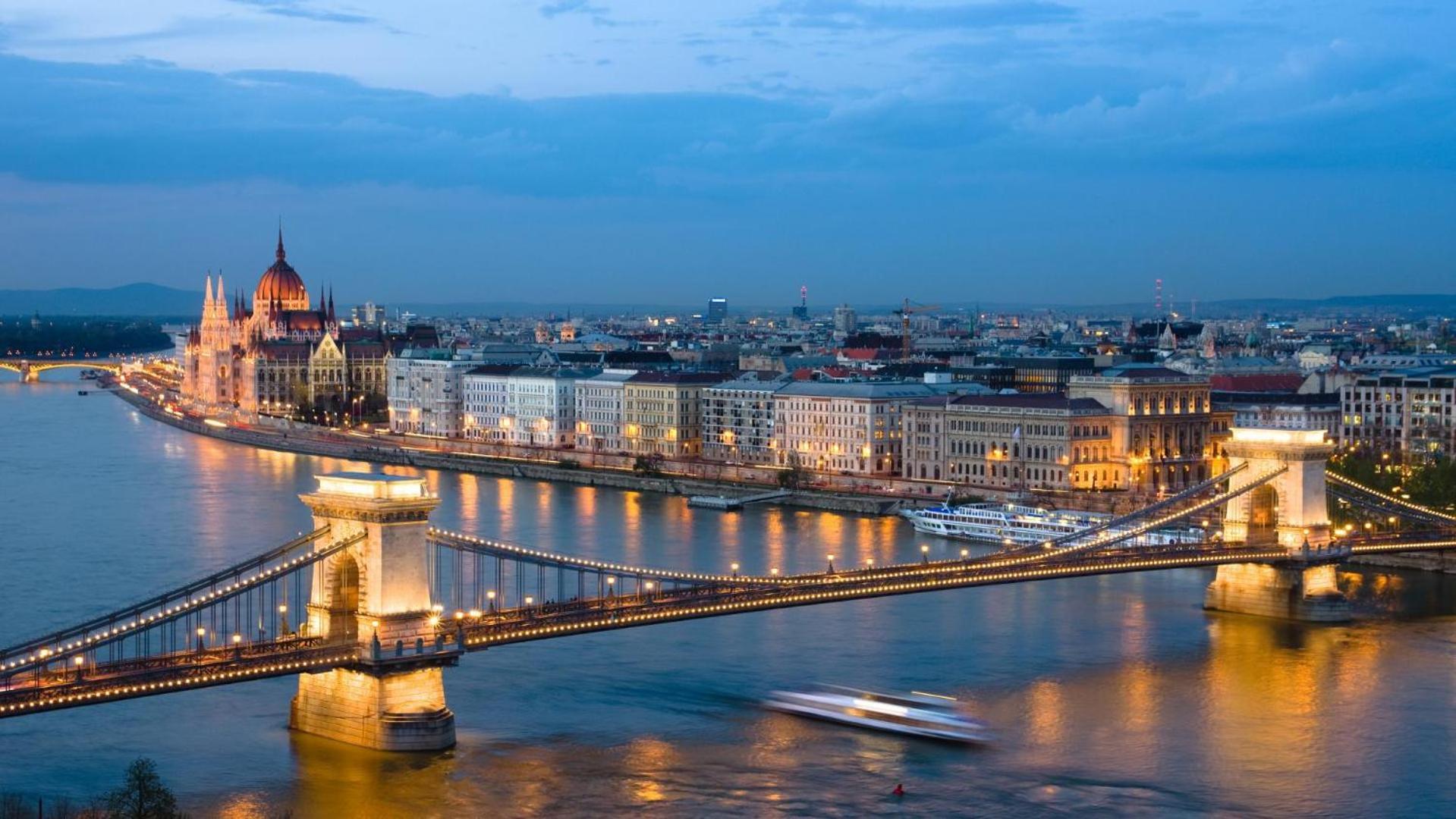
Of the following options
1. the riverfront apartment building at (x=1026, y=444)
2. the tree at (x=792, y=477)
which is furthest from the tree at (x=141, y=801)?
the tree at (x=792, y=477)

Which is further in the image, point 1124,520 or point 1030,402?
point 1030,402

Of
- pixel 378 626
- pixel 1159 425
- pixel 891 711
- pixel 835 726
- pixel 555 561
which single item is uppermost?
pixel 1159 425

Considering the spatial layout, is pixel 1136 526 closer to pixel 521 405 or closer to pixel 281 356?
pixel 521 405

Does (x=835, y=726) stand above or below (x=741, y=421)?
below

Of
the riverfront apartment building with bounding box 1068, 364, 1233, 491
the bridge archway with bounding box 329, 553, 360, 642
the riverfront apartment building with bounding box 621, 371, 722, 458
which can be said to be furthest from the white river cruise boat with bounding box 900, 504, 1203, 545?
the bridge archway with bounding box 329, 553, 360, 642

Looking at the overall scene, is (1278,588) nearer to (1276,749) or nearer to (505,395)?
(1276,749)

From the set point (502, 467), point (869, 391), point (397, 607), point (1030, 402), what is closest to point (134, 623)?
point (397, 607)
